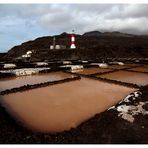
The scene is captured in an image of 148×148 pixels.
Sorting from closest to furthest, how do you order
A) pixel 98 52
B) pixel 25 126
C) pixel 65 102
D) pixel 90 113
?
1. pixel 25 126
2. pixel 90 113
3. pixel 65 102
4. pixel 98 52

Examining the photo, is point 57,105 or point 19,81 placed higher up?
point 19,81

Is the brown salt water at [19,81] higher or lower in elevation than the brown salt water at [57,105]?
higher

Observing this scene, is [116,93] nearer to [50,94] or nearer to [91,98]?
[91,98]

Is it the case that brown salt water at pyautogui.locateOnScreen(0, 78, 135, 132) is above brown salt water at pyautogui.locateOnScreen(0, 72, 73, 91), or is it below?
below

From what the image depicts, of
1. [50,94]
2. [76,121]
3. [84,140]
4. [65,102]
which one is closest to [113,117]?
[76,121]

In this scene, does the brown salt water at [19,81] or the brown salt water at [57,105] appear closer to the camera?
the brown salt water at [57,105]

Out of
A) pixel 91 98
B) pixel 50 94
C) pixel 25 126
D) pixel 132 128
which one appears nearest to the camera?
pixel 132 128

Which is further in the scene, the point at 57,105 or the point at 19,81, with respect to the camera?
the point at 19,81

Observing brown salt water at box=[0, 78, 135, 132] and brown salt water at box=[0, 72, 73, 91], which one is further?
brown salt water at box=[0, 72, 73, 91]
